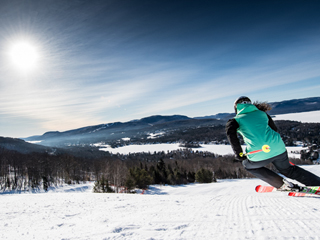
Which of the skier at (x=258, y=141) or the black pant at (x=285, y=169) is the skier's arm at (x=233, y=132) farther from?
the black pant at (x=285, y=169)

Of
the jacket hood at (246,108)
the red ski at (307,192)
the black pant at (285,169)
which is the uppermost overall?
the jacket hood at (246,108)

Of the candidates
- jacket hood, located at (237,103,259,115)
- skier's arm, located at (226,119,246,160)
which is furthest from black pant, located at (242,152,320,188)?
jacket hood, located at (237,103,259,115)

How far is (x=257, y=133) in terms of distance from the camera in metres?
4.10

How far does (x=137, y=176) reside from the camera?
163ft

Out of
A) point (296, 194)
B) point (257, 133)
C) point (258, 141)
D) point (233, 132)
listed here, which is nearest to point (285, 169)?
point (258, 141)

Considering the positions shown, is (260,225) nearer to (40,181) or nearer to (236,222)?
(236,222)

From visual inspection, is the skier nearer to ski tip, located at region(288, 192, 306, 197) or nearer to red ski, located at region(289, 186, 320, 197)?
red ski, located at region(289, 186, 320, 197)

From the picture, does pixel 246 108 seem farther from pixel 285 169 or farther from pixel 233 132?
pixel 285 169

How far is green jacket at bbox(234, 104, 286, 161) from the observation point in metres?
4.08

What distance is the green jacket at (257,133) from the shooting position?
13.4 ft

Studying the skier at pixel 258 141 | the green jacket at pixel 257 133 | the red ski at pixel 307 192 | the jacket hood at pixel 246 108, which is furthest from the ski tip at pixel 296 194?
the jacket hood at pixel 246 108

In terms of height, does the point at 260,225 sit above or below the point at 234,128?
below

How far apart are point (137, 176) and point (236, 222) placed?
160 feet

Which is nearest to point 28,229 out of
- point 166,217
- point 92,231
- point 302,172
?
point 92,231
